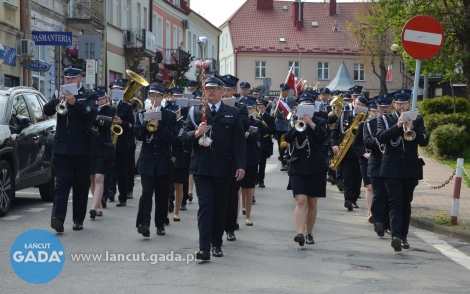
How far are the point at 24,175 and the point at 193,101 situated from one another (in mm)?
2801

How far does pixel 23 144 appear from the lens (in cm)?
1324

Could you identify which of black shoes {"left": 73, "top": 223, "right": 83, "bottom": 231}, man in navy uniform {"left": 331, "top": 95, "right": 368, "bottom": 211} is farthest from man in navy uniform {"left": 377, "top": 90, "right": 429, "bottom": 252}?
black shoes {"left": 73, "top": 223, "right": 83, "bottom": 231}

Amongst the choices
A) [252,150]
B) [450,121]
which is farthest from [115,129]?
[450,121]

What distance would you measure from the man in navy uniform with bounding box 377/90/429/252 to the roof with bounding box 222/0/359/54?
73.9 metres

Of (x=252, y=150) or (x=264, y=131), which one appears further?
(x=264, y=131)

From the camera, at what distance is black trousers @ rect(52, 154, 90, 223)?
11.0 metres

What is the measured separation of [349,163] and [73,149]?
5384 millimetres

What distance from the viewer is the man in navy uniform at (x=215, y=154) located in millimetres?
9391

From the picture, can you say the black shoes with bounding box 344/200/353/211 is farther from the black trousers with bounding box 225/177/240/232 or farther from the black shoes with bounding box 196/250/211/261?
the black shoes with bounding box 196/250/211/261

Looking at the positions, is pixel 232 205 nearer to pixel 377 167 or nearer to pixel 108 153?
pixel 377 167

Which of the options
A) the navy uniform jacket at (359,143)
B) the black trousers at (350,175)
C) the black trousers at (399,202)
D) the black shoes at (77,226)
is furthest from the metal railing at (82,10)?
the black trousers at (399,202)

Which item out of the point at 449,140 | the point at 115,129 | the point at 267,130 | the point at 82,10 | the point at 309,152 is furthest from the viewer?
the point at 82,10

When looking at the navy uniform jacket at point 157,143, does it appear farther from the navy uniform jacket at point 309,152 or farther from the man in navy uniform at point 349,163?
the man in navy uniform at point 349,163

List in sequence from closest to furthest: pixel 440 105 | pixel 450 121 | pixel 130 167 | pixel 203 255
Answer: pixel 203 255 < pixel 130 167 < pixel 450 121 < pixel 440 105
